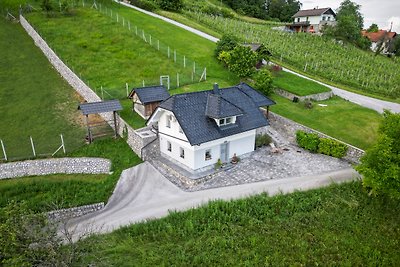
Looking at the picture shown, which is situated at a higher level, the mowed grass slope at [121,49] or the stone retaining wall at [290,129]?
the mowed grass slope at [121,49]

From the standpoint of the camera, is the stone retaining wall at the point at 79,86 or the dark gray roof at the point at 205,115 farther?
the stone retaining wall at the point at 79,86

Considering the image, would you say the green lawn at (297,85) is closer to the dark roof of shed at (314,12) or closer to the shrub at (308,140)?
the shrub at (308,140)

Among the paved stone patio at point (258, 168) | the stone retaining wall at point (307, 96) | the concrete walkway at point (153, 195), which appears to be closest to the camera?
the concrete walkway at point (153, 195)

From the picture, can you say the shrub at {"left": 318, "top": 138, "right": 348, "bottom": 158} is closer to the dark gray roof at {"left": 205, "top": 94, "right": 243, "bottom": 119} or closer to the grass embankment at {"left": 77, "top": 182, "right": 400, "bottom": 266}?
the grass embankment at {"left": 77, "top": 182, "right": 400, "bottom": 266}

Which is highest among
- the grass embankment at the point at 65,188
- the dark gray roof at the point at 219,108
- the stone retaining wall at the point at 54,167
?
the dark gray roof at the point at 219,108

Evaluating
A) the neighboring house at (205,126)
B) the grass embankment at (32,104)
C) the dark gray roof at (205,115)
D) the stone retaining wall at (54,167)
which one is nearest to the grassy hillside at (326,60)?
the dark gray roof at (205,115)

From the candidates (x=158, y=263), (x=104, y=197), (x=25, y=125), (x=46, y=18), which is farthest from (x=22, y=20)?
(x=158, y=263)
